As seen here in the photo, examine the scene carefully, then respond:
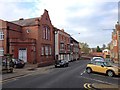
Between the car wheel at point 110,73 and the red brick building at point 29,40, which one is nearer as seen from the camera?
the car wheel at point 110,73

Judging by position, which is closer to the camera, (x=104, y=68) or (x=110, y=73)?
(x=110, y=73)

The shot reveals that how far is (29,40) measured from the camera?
141 feet

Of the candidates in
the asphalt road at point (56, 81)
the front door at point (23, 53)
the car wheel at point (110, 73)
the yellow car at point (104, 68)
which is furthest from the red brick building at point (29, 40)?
the asphalt road at point (56, 81)

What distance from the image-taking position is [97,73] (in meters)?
27.0

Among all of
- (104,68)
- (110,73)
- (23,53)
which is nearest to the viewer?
(110,73)

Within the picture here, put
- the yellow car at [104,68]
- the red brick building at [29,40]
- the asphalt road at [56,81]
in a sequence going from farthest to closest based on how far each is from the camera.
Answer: the red brick building at [29,40] < the yellow car at [104,68] < the asphalt road at [56,81]

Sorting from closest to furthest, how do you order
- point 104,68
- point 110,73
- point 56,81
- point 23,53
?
point 56,81 < point 110,73 < point 104,68 < point 23,53

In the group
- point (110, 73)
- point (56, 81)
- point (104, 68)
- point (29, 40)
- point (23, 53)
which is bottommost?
point (56, 81)

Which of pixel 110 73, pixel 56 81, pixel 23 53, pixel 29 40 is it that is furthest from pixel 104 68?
pixel 23 53

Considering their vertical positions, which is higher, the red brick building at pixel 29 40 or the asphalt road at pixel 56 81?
the red brick building at pixel 29 40

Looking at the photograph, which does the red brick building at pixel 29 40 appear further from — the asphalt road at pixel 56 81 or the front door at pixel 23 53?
the asphalt road at pixel 56 81

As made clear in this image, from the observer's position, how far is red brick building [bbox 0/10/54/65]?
42094 millimetres

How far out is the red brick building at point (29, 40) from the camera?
4209 centimetres

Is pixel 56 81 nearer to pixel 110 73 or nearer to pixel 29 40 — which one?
pixel 110 73
